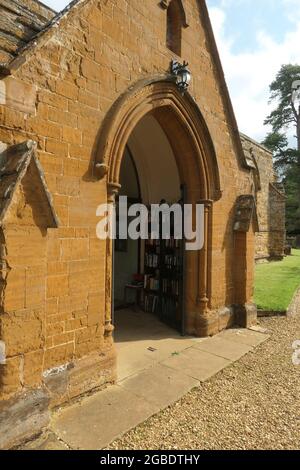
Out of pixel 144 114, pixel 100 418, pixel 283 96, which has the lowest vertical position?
pixel 100 418

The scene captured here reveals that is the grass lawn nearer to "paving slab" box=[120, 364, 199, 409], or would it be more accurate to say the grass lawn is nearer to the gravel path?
the gravel path

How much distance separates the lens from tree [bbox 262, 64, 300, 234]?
3618 cm

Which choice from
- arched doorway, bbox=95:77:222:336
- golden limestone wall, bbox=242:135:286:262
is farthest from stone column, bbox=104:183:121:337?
golden limestone wall, bbox=242:135:286:262

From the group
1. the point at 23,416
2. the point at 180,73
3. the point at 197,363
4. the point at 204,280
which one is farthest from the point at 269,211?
the point at 23,416

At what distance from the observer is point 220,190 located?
6.72m

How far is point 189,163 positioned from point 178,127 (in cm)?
73

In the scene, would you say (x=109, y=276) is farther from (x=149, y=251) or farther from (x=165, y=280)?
(x=149, y=251)

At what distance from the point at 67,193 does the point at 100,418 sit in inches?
100

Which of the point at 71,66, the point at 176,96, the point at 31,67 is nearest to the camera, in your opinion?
the point at 31,67

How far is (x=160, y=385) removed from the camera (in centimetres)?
452

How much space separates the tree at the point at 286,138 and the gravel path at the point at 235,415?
33.1 meters

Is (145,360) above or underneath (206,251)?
underneath
